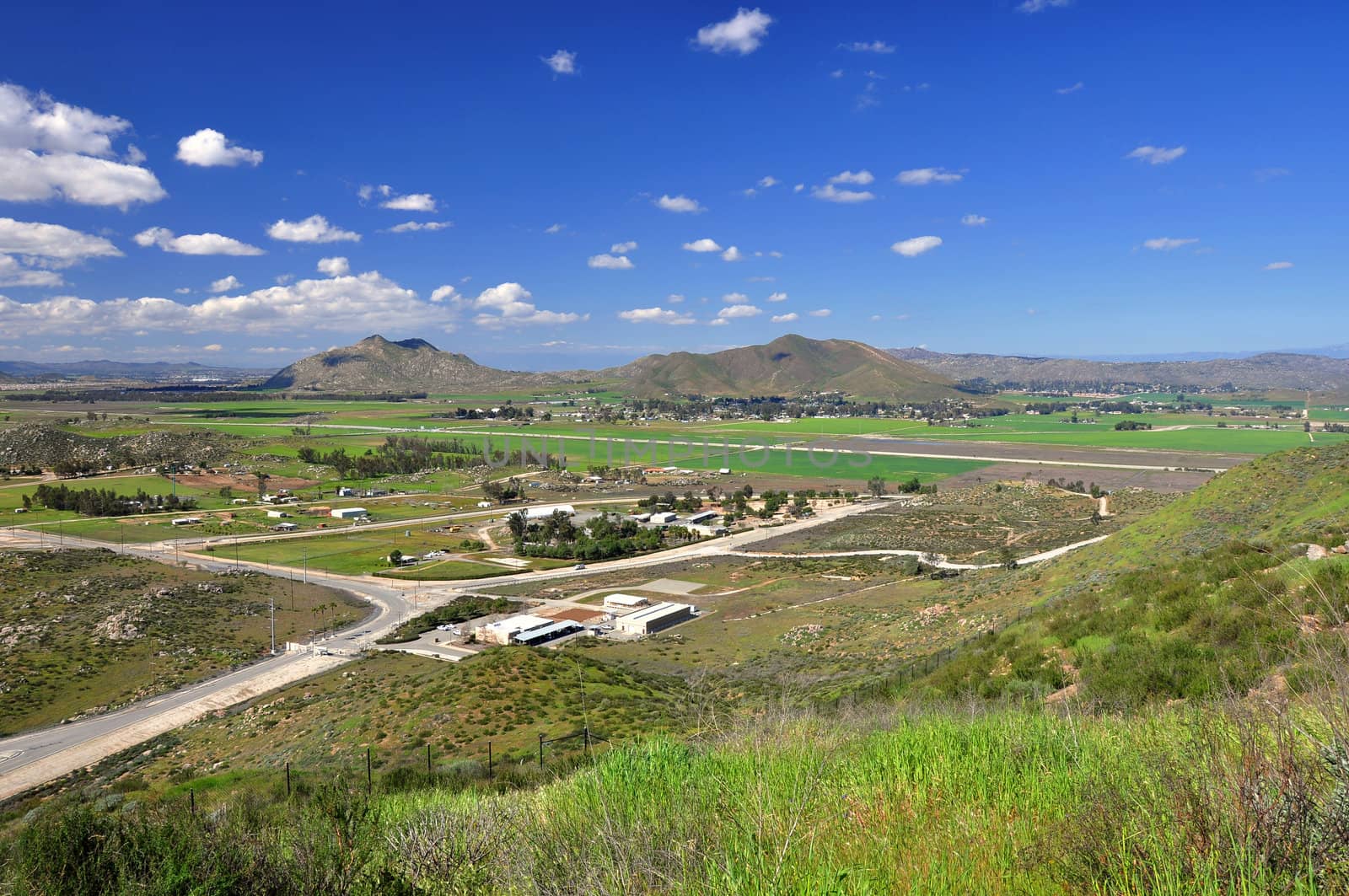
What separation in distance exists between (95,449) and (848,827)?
155 m

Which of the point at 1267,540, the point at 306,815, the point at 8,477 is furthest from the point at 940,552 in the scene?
the point at 8,477

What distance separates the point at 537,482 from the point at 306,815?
10673 cm

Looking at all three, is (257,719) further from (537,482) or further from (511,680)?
(537,482)

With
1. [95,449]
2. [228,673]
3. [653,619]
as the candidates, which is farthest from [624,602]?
[95,449]

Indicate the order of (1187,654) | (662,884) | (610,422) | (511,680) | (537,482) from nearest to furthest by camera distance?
(662,884)
(1187,654)
(511,680)
(537,482)
(610,422)

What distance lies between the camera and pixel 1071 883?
10.4 ft

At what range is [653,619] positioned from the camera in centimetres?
4134

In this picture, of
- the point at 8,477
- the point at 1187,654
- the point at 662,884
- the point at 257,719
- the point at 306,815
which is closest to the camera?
the point at 662,884

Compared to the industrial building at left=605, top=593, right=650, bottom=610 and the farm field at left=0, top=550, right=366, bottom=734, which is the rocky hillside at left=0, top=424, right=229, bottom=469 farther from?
the industrial building at left=605, top=593, right=650, bottom=610

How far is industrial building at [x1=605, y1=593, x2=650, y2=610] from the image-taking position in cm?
4597

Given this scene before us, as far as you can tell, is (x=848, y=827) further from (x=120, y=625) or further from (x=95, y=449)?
(x=95, y=449)

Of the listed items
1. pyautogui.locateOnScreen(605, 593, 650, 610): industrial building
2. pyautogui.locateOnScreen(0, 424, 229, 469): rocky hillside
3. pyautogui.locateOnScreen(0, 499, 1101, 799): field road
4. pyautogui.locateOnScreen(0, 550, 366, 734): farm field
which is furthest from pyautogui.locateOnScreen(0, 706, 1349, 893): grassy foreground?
pyautogui.locateOnScreen(0, 424, 229, 469): rocky hillside

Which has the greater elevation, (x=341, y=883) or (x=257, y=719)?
(x=341, y=883)

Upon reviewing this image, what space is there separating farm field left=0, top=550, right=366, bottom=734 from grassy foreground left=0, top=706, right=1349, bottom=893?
119ft
